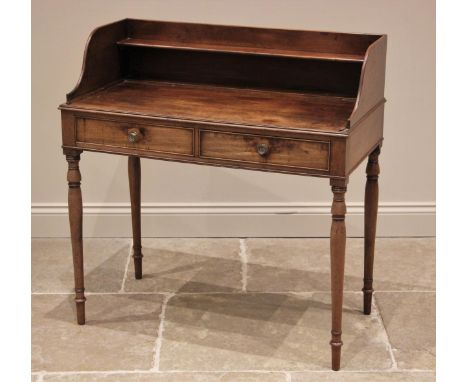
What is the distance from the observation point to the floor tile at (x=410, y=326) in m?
3.08

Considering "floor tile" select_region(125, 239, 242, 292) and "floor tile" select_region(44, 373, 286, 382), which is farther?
"floor tile" select_region(125, 239, 242, 292)

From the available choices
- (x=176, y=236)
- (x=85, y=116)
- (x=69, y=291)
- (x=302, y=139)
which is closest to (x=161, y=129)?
(x=85, y=116)

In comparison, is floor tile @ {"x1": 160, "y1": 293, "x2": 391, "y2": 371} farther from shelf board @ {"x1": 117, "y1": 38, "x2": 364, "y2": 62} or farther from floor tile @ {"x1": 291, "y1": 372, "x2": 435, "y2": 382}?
shelf board @ {"x1": 117, "y1": 38, "x2": 364, "y2": 62}

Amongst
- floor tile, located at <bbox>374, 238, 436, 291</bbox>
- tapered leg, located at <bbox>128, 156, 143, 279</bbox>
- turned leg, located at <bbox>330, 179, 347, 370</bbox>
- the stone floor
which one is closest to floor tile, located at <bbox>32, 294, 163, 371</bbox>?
the stone floor

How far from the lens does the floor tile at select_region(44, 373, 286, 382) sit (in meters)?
2.93

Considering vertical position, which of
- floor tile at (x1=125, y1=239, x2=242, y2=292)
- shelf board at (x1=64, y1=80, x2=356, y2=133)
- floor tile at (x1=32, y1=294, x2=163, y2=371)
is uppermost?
shelf board at (x1=64, y1=80, x2=356, y2=133)

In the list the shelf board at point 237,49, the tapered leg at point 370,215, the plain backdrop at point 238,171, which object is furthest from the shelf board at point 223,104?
the plain backdrop at point 238,171

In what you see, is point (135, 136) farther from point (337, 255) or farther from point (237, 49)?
point (337, 255)

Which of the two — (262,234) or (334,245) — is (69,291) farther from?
(334,245)

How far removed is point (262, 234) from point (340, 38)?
1394mm

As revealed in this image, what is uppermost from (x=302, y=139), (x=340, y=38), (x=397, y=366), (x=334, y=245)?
(x=340, y=38)

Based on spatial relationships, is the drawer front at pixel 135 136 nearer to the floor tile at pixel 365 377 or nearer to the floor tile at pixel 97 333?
the floor tile at pixel 97 333

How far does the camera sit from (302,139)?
2.73 metres

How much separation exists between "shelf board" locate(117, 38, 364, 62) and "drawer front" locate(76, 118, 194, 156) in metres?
0.52
